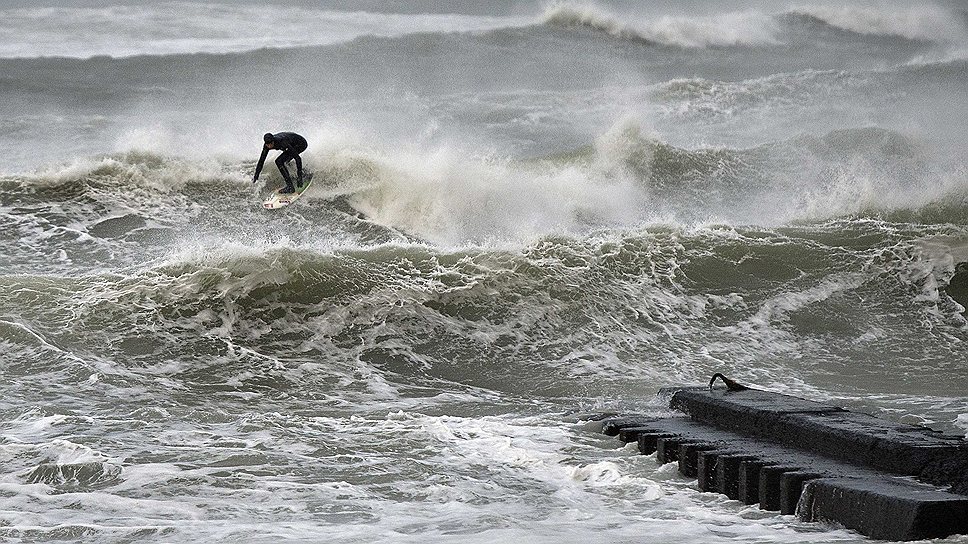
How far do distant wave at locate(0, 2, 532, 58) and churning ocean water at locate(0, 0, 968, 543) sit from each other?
1069 centimetres

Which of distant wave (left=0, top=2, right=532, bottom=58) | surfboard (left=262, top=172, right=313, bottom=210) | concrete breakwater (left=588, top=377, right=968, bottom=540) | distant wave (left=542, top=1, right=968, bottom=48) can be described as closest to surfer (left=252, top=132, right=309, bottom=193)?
surfboard (left=262, top=172, right=313, bottom=210)

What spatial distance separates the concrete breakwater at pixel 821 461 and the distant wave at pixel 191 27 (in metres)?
30.3

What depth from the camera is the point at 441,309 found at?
1151 cm

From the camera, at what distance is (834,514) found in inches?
229

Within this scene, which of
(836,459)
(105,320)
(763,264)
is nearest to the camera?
(836,459)

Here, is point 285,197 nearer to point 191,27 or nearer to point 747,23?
point 191,27

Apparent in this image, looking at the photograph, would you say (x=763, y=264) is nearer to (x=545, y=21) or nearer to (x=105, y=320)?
(x=105, y=320)

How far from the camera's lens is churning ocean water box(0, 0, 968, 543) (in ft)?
22.5

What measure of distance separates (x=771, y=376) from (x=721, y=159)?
Answer: 10.3 meters

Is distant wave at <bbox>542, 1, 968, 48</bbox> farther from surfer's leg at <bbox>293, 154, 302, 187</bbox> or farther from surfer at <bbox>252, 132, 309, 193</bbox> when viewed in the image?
surfer at <bbox>252, 132, 309, 193</bbox>

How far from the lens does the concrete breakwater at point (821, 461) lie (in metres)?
5.46

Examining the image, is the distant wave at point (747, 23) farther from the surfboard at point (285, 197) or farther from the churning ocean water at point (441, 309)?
the surfboard at point (285, 197)

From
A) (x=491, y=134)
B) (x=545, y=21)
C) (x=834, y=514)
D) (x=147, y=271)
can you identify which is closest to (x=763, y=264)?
(x=147, y=271)

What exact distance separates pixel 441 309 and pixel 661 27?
31.0 meters
